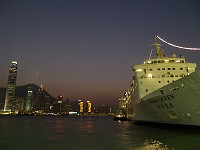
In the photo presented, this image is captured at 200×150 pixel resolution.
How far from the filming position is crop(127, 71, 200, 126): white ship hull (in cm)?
1909

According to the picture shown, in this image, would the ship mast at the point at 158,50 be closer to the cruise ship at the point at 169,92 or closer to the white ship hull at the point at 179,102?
the cruise ship at the point at 169,92

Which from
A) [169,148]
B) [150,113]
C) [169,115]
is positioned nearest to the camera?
[169,148]

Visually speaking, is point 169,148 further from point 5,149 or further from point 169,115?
point 5,149

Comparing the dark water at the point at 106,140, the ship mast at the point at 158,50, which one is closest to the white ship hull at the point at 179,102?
the dark water at the point at 106,140

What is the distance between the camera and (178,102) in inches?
822

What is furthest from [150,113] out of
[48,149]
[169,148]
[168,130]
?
[48,149]

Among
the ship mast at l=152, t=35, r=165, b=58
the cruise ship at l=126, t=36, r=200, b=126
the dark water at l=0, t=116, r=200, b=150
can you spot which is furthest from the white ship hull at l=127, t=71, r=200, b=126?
the ship mast at l=152, t=35, r=165, b=58

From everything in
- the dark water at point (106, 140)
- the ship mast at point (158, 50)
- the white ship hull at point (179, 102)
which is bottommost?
the dark water at point (106, 140)

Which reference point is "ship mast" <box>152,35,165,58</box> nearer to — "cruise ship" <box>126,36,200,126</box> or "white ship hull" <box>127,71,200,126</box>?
"cruise ship" <box>126,36,200,126</box>

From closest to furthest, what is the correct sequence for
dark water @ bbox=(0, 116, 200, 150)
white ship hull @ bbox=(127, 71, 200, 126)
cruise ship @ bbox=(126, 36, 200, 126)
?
dark water @ bbox=(0, 116, 200, 150) → white ship hull @ bbox=(127, 71, 200, 126) → cruise ship @ bbox=(126, 36, 200, 126)

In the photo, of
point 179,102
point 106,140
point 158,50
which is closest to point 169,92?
point 179,102

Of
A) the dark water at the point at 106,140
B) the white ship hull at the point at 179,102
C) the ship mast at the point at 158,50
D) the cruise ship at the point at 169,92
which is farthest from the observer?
the ship mast at the point at 158,50

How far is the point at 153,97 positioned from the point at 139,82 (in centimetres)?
732

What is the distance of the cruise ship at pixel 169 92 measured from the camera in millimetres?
19453
